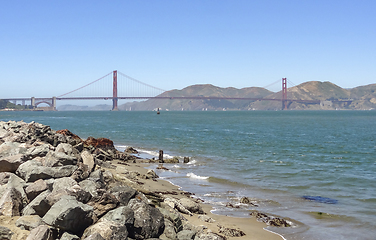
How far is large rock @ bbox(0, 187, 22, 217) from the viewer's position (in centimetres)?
573

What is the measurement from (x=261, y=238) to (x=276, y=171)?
9.03 metres

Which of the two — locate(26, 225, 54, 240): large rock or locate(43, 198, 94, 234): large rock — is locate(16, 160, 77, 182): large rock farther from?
locate(26, 225, 54, 240): large rock

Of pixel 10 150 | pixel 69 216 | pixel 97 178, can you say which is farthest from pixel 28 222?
pixel 10 150

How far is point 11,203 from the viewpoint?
583 centimetres

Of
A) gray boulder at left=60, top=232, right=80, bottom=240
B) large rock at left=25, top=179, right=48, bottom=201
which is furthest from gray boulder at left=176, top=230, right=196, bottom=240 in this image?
large rock at left=25, top=179, right=48, bottom=201

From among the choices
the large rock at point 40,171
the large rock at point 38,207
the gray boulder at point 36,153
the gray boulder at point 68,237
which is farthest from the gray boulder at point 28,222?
the gray boulder at point 36,153

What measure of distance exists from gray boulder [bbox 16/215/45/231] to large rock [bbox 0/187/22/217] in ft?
1.51

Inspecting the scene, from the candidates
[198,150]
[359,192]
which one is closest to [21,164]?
[359,192]

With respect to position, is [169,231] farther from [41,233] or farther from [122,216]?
[41,233]

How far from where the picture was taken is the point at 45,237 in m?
4.80

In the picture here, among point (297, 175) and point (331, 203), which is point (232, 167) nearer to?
point (297, 175)

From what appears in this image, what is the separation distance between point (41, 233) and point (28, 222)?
661mm

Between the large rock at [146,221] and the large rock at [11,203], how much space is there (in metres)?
1.84

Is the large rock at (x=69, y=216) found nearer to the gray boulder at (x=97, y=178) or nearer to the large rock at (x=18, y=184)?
the large rock at (x=18, y=184)
